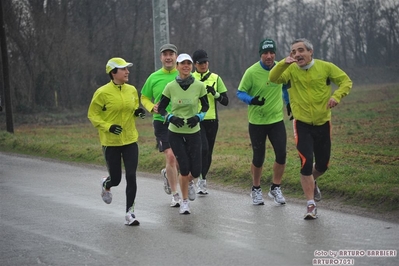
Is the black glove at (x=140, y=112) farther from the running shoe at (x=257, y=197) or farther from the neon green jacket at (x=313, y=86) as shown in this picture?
the running shoe at (x=257, y=197)

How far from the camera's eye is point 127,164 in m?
9.80

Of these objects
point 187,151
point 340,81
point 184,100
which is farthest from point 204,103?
point 340,81

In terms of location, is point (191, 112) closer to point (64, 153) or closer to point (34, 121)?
point (64, 153)

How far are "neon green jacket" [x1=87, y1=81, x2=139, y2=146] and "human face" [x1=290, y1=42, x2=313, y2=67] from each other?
2.14 meters

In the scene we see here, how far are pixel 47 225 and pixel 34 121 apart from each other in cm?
3665

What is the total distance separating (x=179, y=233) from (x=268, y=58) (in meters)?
3.23

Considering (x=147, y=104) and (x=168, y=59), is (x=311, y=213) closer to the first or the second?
(x=147, y=104)

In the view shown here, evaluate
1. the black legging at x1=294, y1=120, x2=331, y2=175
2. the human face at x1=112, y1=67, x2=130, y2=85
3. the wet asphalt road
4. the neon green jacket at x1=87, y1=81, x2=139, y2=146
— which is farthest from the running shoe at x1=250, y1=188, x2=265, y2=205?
the human face at x1=112, y1=67, x2=130, y2=85

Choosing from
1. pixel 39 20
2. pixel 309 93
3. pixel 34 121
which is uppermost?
pixel 39 20

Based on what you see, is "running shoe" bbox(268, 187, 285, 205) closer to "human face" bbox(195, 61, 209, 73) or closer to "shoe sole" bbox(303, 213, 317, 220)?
"shoe sole" bbox(303, 213, 317, 220)

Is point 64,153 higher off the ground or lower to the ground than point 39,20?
lower

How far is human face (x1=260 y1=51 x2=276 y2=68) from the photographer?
10895 millimetres

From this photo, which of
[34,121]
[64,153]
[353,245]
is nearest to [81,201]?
[353,245]

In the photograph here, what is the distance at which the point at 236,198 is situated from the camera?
1170cm
